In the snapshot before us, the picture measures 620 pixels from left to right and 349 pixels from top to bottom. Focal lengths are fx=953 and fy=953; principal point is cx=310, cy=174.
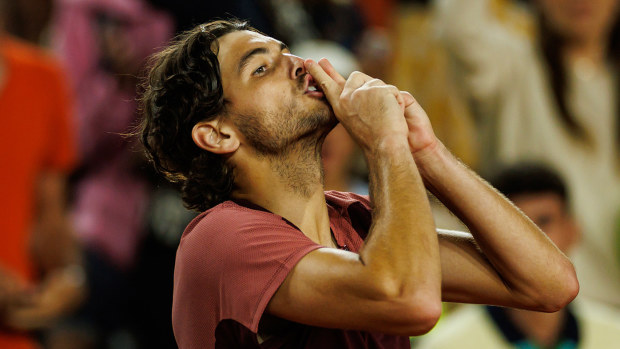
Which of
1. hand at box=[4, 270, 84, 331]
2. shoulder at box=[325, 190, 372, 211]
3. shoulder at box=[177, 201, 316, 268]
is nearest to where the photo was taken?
shoulder at box=[177, 201, 316, 268]

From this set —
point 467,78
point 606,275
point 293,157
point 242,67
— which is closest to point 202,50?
point 242,67

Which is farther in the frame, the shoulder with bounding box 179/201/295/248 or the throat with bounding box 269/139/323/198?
the throat with bounding box 269/139/323/198

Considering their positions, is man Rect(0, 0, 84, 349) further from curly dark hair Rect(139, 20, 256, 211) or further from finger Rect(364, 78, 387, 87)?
finger Rect(364, 78, 387, 87)

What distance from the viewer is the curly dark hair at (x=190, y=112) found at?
224 cm

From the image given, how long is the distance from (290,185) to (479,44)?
7.48ft

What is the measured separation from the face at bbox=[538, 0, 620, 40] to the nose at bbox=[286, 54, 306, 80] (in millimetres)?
2410

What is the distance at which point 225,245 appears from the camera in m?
2.01

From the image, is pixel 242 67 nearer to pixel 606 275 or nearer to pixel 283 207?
pixel 283 207

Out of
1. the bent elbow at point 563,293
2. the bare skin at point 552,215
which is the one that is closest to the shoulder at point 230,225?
the bent elbow at point 563,293

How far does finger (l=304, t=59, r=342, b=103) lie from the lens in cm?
219

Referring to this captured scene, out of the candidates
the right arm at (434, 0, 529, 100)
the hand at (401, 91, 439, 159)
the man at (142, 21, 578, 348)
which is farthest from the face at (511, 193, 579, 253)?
the hand at (401, 91, 439, 159)

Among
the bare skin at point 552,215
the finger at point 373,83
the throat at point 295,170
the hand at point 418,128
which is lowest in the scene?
the bare skin at point 552,215

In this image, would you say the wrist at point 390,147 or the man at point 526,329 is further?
the man at point 526,329

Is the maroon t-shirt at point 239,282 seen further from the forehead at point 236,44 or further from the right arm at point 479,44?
the right arm at point 479,44
